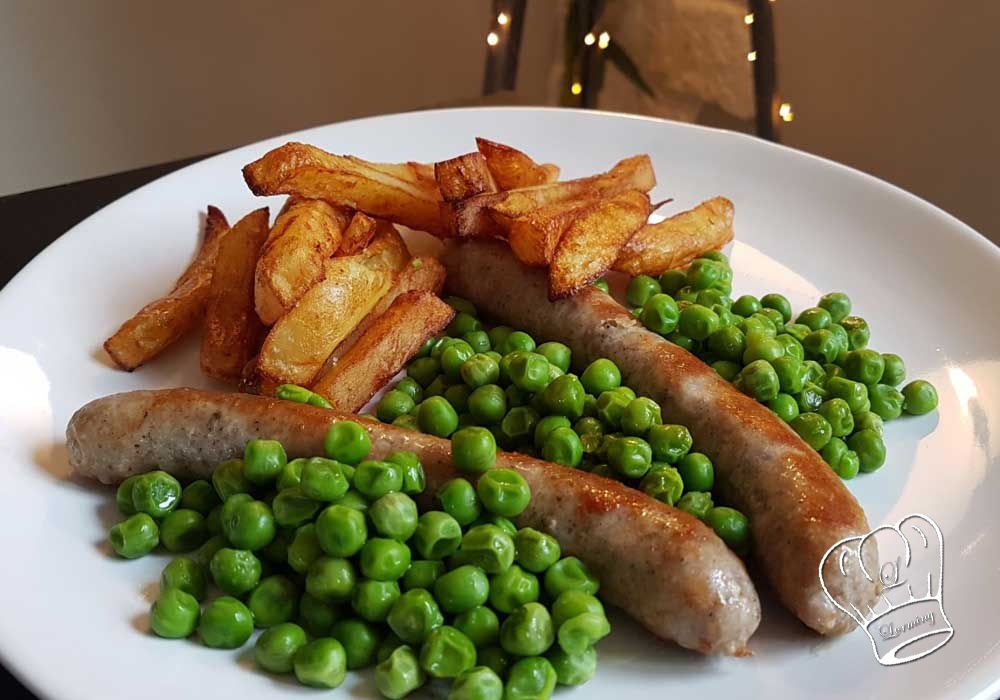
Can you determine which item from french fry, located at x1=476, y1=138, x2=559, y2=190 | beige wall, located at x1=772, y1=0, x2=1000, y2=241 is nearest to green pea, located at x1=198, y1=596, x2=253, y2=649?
french fry, located at x1=476, y1=138, x2=559, y2=190

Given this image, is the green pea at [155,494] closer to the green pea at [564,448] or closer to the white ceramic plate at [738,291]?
the white ceramic plate at [738,291]

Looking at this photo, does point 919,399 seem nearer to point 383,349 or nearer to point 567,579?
point 567,579

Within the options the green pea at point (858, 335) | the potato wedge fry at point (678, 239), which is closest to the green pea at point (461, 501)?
the potato wedge fry at point (678, 239)

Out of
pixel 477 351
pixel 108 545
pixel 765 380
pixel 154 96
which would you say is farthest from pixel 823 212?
pixel 154 96

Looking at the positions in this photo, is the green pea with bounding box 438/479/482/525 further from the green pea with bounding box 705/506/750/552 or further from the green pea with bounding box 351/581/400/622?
the green pea with bounding box 705/506/750/552

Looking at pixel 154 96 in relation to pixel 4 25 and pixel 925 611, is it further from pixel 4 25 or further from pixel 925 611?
pixel 925 611
